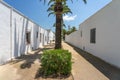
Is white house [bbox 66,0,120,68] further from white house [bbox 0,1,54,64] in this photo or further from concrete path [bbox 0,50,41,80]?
white house [bbox 0,1,54,64]

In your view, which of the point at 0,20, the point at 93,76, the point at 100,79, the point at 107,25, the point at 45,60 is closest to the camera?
the point at 100,79

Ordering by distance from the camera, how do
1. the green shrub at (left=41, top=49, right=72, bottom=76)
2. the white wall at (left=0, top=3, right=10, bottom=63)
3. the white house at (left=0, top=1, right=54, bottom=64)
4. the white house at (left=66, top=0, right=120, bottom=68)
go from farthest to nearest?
1. the white house at (left=0, top=1, right=54, bottom=64)
2. the white wall at (left=0, top=3, right=10, bottom=63)
3. the white house at (left=66, top=0, right=120, bottom=68)
4. the green shrub at (left=41, top=49, right=72, bottom=76)

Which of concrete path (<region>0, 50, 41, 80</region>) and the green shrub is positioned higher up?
the green shrub

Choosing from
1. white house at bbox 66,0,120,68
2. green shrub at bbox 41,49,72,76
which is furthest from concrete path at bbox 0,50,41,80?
white house at bbox 66,0,120,68

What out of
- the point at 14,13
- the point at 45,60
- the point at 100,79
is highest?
the point at 14,13

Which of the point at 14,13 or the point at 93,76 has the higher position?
the point at 14,13

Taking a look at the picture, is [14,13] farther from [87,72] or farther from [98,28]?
[87,72]

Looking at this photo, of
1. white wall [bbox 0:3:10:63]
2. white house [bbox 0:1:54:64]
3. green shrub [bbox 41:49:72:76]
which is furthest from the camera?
white house [bbox 0:1:54:64]

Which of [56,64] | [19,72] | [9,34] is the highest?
[9,34]

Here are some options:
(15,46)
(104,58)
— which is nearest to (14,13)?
(15,46)

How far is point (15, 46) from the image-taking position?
13727mm

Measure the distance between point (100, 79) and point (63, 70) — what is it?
1812mm

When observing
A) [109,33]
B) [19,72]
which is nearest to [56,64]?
[19,72]

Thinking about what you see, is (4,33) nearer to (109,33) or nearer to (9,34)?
(9,34)
